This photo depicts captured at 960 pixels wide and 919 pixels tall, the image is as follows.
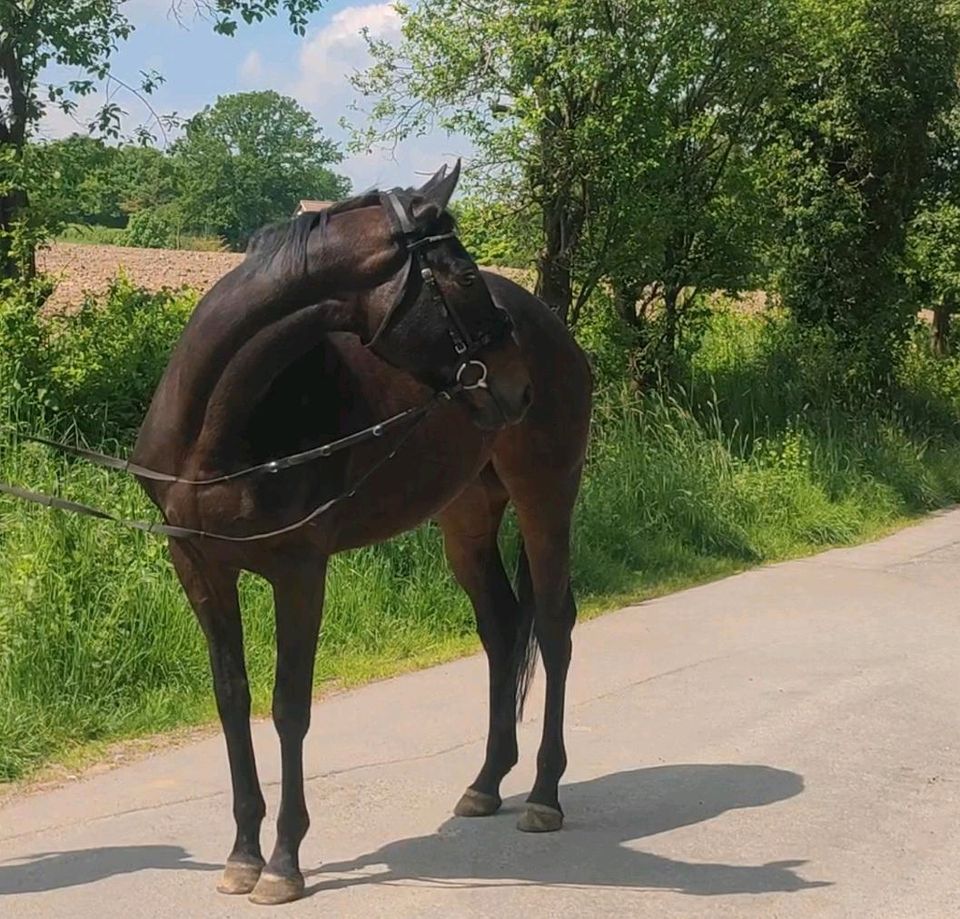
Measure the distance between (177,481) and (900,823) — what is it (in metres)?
2.90

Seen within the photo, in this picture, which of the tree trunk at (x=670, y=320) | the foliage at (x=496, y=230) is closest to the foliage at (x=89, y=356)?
the foliage at (x=496, y=230)

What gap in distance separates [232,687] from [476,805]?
1254 mm

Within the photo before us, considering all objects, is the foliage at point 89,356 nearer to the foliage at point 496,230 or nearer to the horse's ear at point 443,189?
the foliage at point 496,230

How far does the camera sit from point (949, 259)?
50.1 ft

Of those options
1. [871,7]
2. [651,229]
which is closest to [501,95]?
[651,229]

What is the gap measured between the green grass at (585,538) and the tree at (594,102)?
1.57 meters

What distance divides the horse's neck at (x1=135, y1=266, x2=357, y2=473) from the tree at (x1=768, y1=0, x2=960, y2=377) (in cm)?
1122

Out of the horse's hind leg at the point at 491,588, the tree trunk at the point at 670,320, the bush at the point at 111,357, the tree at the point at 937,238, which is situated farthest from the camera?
the tree at the point at 937,238

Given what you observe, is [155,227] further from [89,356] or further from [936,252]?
[89,356]

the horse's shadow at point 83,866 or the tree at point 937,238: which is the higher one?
the tree at point 937,238

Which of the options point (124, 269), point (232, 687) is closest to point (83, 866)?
point (232, 687)

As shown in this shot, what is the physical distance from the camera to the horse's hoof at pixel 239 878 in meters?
3.78

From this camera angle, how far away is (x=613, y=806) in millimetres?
4664

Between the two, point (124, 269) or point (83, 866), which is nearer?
point (83, 866)
